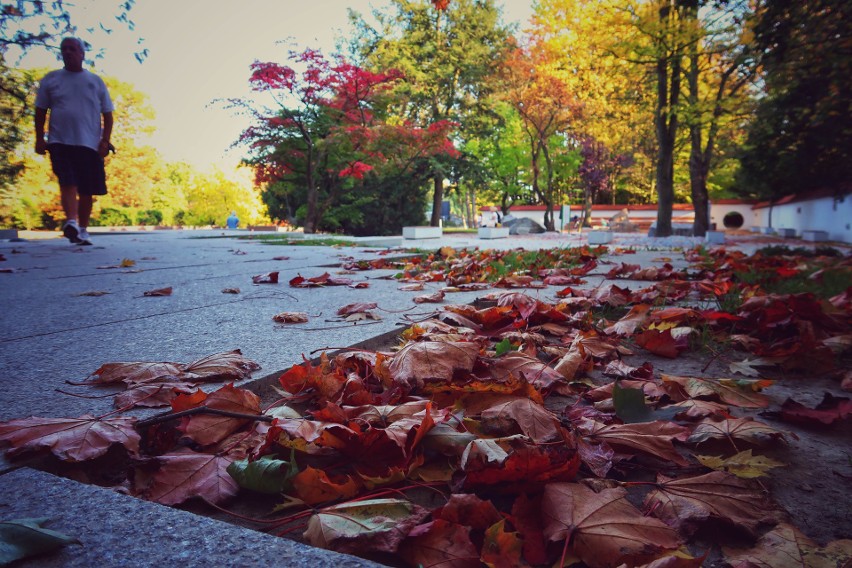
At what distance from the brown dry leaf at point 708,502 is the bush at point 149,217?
35.5 meters

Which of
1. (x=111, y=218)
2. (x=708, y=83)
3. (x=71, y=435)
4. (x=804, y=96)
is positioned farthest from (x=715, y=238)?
(x=111, y=218)

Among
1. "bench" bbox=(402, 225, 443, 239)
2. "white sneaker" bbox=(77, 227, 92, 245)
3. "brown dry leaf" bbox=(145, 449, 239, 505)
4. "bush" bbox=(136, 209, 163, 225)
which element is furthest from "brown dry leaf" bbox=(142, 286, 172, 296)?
"bush" bbox=(136, 209, 163, 225)

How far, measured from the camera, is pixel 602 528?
70 cm

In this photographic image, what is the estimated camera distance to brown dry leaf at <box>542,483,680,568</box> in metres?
0.67

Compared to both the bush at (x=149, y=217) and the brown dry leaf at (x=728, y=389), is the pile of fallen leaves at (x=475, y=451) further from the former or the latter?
the bush at (x=149, y=217)

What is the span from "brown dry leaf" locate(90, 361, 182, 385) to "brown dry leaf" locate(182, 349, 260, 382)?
0.14ft

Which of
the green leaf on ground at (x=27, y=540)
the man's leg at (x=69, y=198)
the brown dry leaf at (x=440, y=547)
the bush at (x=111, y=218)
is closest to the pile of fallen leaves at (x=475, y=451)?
the brown dry leaf at (x=440, y=547)

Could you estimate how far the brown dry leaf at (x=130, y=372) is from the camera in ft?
3.98

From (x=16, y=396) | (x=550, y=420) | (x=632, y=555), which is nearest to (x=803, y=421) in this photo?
(x=550, y=420)

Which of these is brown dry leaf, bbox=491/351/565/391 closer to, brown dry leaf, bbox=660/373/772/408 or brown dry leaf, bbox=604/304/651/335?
brown dry leaf, bbox=660/373/772/408

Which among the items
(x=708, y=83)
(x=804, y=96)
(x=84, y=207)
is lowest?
(x=84, y=207)

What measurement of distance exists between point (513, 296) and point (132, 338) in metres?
1.47

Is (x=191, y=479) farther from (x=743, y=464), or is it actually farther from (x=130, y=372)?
(x=743, y=464)

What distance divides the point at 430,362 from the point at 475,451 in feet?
1.29
